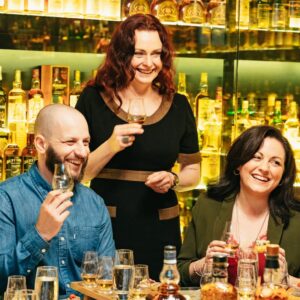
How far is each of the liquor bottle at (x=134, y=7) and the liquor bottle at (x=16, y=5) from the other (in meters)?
0.51

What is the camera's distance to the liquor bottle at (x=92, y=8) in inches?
171

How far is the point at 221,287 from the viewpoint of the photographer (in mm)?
2535

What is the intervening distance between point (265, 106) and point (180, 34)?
27.1 inches

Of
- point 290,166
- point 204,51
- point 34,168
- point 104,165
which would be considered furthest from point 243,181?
point 204,51

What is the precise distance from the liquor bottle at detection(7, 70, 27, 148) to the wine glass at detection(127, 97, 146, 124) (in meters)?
0.85

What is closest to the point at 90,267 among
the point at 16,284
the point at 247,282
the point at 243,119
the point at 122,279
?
the point at 122,279

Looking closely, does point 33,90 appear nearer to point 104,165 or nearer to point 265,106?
point 104,165

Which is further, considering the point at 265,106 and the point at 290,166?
the point at 265,106

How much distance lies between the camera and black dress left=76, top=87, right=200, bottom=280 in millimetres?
3734

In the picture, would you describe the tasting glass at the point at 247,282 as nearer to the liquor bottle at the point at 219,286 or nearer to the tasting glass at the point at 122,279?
the liquor bottle at the point at 219,286

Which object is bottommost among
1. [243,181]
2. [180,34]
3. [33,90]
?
[243,181]

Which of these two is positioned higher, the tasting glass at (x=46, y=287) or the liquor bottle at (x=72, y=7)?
the liquor bottle at (x=72, y=7)

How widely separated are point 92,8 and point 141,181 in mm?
1054

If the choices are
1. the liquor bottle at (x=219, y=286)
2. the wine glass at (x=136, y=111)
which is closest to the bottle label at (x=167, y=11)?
the wine glass at (x=136, y=111)
